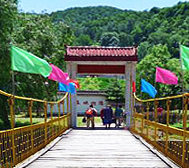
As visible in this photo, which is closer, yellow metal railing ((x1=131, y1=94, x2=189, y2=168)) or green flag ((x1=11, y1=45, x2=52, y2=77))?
yellow metal railing ((x1=131, y1=94, x2=189, y2=168))

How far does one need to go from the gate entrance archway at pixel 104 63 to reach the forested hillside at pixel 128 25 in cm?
5373

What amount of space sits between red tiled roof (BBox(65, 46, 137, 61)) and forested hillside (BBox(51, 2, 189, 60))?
5413 cm

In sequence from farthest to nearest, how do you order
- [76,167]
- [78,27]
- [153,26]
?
[78,27] → [153,26] → [76,167]

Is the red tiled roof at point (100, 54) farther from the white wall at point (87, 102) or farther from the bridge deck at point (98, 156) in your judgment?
the white wall at point (87, 102)

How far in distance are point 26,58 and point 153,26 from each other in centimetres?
8895

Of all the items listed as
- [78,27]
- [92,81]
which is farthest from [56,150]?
[78,27]

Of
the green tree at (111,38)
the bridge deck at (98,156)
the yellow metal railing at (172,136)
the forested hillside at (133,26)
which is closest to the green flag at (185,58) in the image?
the yellow metal railing at (172,136)

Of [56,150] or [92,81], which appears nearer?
[56,150]

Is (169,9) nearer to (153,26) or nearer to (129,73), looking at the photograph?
(153,26)

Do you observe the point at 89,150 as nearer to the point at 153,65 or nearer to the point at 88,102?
the point at 153,65

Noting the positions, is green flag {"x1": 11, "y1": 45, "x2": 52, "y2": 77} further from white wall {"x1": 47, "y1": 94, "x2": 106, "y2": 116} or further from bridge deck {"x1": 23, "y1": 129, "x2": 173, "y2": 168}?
white wall {"x1": 47, "y1": 94, "x2": 106, "y2": 116}

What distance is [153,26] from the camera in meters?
92.6

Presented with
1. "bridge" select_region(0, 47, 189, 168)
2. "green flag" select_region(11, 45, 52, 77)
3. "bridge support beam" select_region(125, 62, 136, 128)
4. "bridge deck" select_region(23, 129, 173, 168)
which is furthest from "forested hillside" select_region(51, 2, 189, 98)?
"green flag" select_region(11, 45, 52, 77)

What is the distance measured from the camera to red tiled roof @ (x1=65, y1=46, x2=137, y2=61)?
1584 cm
